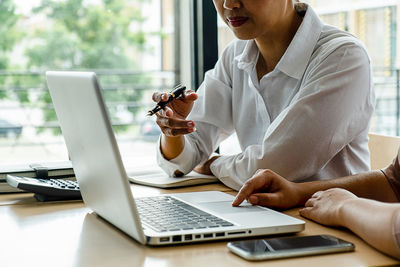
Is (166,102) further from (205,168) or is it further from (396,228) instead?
(396,228)

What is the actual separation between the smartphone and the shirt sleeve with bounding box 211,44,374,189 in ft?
1.65

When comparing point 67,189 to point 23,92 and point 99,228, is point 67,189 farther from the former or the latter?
point 23,92

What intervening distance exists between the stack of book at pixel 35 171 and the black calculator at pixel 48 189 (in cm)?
8

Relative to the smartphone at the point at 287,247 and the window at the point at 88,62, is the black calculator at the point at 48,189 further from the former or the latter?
the window at the point at 88,62

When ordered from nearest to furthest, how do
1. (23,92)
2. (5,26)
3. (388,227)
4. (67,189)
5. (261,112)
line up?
(388,227)
(67,189)
(261,112)
(5,26)
(23,92)

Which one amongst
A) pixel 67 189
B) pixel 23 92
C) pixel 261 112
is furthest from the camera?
pixel 23 92

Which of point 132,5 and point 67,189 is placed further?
point 132,5

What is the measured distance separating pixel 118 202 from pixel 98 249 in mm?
82

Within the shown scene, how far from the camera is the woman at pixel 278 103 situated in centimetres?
145

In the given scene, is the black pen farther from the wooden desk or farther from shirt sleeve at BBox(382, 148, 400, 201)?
shirt sleeve at BBox(382, 148, 400, 201)

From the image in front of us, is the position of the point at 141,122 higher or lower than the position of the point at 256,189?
lower

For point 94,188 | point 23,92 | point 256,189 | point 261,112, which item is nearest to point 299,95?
point 261,112

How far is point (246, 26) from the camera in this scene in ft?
5.24

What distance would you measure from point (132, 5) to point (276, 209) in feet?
5.86
